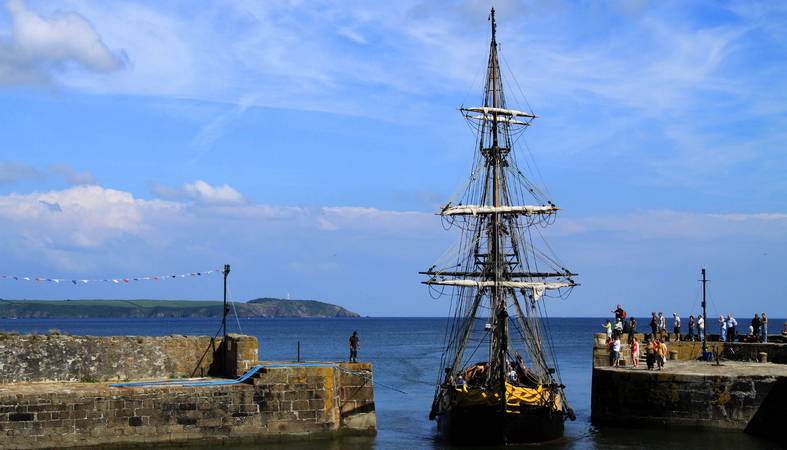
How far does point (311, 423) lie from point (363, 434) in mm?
2842

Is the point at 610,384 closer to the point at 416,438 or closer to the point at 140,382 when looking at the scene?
the point at 416,438

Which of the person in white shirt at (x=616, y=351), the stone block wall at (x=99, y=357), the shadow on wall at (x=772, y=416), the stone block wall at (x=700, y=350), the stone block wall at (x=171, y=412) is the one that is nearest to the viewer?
the stone block wall at (x=171, y=412)

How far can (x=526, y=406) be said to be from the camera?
30672 millimetres

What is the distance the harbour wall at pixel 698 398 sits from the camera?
31297mm

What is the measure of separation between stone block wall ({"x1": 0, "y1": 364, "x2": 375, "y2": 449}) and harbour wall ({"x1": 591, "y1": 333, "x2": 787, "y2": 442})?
10.1m

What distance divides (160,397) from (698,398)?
55.6ft

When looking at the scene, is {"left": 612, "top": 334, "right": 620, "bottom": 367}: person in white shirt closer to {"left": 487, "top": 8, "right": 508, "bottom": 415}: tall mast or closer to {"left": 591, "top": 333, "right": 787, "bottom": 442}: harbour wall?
{"left": 591, "top": 333, "right": 787, "bottom": 442}: harbour wall

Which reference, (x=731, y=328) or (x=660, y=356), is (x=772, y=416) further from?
(x=731, y=328)

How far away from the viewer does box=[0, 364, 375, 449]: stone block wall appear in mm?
25719

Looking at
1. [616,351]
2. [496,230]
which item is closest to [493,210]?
[496,230]

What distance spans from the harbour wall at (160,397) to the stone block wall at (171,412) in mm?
26

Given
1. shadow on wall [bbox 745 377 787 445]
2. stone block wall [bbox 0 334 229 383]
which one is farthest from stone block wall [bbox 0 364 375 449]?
shadow on wall [bbox 745 377 787 445]

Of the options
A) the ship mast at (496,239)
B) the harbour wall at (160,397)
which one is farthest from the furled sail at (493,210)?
the harbour wall at (160,397)

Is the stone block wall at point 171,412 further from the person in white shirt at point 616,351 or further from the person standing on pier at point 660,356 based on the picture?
the person standing on pier at point 660,356
